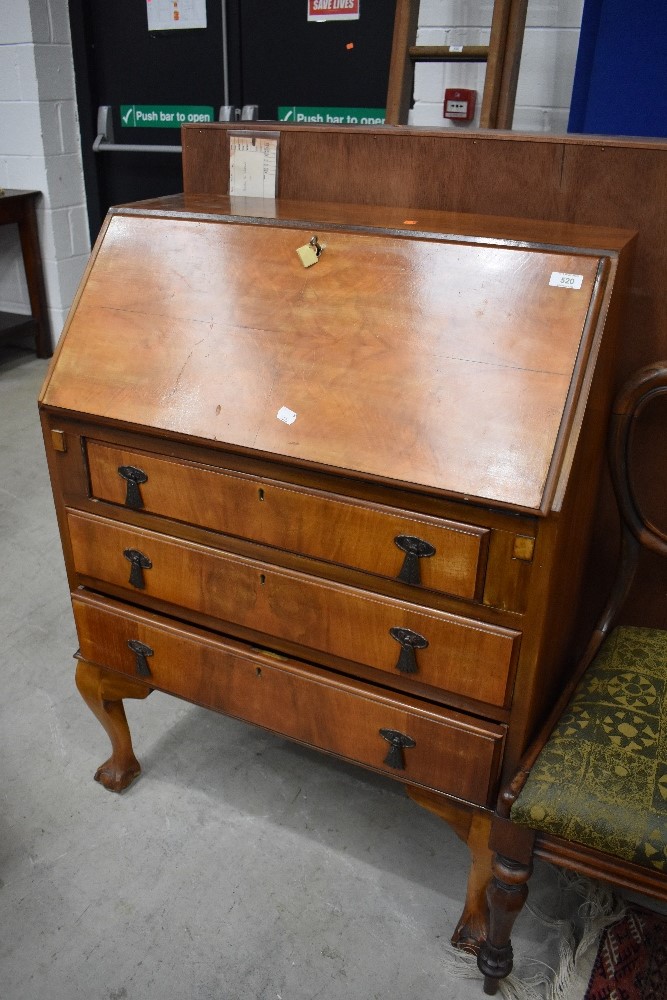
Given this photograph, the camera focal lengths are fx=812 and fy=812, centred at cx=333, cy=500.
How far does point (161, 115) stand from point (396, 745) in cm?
378

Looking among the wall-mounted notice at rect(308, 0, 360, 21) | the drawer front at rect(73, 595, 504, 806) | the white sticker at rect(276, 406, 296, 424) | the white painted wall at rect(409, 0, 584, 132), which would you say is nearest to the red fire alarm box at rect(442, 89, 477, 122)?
the white painted wall at rect(409, 0, 584, 132)

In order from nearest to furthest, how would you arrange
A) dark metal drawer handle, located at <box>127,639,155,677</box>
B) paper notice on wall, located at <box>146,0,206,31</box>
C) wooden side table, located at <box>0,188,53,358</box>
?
dark metal drawer handle, located at <box>127,639,155,677</box> < paper notice on wall, located at <box>146,0,206,31</box> < wooden side table, located at <box>0,188,53,358</box>

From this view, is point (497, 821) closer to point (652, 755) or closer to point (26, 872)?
point (652, 755)

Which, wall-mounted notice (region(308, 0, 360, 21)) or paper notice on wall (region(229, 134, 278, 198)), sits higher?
wall-mounted notice (region(308, 0, 360, 21))

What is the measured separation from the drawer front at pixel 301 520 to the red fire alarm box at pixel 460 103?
2.24 m

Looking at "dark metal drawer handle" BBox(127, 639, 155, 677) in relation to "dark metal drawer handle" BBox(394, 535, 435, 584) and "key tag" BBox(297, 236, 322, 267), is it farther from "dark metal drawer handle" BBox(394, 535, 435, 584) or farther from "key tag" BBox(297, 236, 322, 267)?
"key tag" BBox(297, 236, 322, 267)

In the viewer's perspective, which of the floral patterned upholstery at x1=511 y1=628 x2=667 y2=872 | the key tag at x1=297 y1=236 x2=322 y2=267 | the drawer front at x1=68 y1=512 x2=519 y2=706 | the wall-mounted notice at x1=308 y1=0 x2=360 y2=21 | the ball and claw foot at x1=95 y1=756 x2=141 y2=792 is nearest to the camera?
the floral patterned upholstery at x1=511 y1=628 x2=667 y2=872

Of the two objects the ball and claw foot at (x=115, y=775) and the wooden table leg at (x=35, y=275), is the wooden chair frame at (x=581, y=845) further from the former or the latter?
the wooden table leg at (x=35, y=275)

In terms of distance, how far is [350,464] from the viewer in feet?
3.94

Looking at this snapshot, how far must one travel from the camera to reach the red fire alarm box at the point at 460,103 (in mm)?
2986

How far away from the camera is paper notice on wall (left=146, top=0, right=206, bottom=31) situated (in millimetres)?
3818

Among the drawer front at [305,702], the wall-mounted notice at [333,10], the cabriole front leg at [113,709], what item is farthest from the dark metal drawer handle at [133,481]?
the wall-mounted notice at [333,10]

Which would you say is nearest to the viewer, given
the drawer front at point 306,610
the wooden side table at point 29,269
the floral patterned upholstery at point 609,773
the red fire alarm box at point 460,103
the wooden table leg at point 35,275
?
the floral patterned upholstery at point 609,773

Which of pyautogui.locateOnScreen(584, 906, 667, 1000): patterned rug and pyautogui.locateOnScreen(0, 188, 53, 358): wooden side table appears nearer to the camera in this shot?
pyautogui.locateOnScreen(584, 906, 667, 1000): patterned rug
